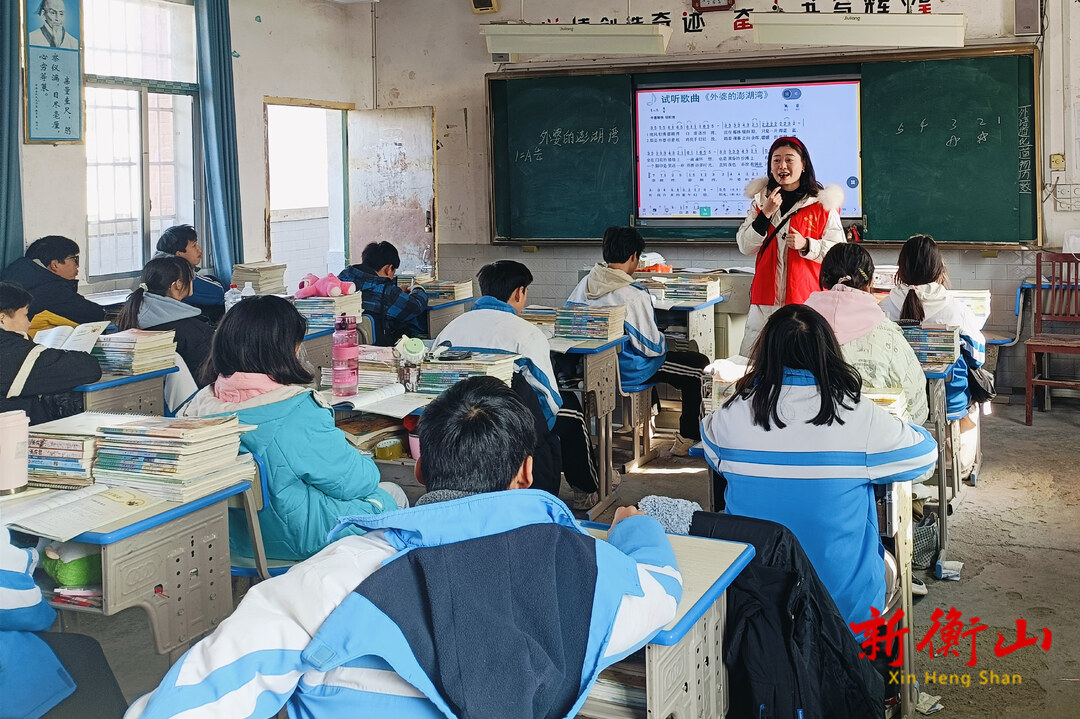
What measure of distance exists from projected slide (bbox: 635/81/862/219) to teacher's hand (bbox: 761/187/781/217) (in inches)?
91.3

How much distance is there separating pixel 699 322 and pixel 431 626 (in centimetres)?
485

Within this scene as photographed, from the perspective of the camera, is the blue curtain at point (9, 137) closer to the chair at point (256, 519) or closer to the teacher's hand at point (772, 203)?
the chair at point (256, 519)

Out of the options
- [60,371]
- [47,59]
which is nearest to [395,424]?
[60,371]

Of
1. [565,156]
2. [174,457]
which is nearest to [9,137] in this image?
[565,156]

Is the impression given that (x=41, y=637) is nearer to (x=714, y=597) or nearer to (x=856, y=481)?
(x=714, y=597)

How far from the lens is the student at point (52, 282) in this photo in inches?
207

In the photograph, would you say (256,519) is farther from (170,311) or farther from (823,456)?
(170,311)

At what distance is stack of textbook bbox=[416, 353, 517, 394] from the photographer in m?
3.79

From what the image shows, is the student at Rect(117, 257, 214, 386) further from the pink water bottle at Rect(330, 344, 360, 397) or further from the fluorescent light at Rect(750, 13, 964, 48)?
the fluorescent light at Rect(750, 13, 964, 48)

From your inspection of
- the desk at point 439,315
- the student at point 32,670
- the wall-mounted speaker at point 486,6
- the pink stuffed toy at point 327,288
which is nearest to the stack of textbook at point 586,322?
the pink stuffed toy at point 327,288

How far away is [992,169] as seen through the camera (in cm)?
674

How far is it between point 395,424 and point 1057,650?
220 cm

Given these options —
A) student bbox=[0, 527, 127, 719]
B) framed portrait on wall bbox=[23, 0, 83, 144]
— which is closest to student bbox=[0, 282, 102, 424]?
student bbox=[0, 527, 127, 719]

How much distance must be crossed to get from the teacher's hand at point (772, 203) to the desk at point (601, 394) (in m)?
0.89
